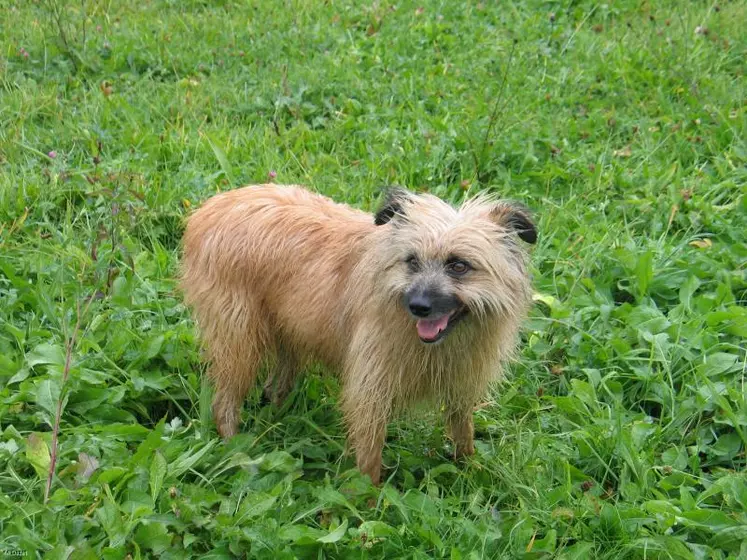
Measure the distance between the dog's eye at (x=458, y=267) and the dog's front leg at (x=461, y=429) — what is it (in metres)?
0.82

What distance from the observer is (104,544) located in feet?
10.2

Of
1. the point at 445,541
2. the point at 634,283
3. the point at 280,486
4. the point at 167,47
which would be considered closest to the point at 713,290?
the point at 634,283

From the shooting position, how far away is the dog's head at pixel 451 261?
3145 millimetres

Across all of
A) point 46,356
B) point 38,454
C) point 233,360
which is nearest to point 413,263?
point 233,360

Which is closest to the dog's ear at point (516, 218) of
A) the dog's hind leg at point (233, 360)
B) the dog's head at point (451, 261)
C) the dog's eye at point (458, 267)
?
the dog's head at point (451, 261)

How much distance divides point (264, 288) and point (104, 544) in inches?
51.9

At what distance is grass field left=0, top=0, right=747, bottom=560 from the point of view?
3312mm

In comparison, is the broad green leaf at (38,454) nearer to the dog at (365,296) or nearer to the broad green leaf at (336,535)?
the dog at (365,296)

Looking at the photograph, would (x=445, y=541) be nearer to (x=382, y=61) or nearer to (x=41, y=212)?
(x=41, y=212)

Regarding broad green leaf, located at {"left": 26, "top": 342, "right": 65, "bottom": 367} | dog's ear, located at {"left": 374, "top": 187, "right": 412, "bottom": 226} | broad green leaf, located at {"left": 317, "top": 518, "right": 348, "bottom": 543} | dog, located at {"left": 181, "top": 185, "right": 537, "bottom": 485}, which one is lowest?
broad green leaf, located at {"left": 317, "top": 518, "right": 348, "bottom": 543}

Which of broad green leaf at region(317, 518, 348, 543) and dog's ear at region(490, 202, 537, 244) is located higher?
dog's ear at region(490, 202, 537, 244)

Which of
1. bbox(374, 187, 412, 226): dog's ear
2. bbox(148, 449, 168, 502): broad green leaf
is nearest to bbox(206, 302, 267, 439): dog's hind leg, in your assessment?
bbox(148, 449, 168, 502): broad green leaf

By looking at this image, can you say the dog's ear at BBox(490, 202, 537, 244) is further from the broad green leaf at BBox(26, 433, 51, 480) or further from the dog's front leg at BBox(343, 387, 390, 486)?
the broad green leaf at BBox(26, 433, 51, 480)

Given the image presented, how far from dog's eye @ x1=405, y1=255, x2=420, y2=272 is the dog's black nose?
0.18 metres
